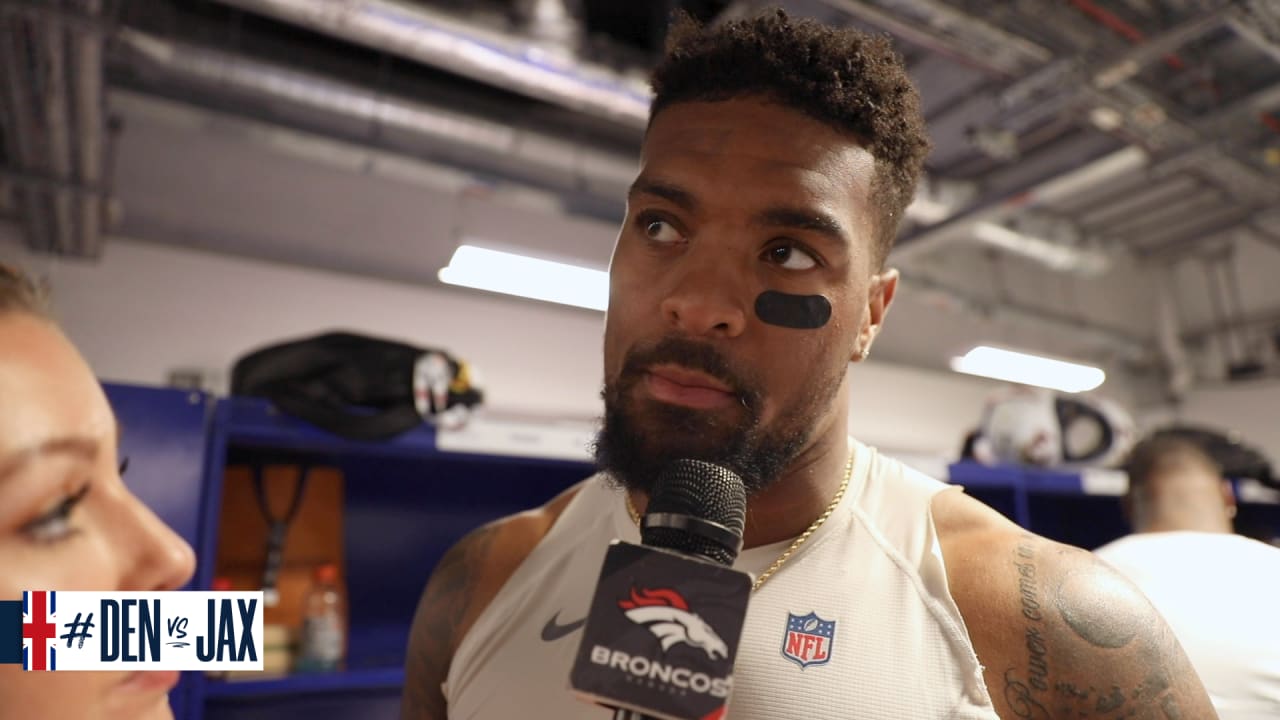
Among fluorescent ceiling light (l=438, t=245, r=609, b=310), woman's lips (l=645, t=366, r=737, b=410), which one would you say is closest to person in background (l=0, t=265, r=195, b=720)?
woman's lips (l=645, t=366, r=737, b=410)

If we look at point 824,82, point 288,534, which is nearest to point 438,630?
point 824,82

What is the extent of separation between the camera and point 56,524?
2.44 ft

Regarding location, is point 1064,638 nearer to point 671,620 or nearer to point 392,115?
point 671,620

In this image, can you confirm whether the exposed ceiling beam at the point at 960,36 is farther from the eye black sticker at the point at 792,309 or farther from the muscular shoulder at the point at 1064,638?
the muscular shoulder at the point at 1064,638

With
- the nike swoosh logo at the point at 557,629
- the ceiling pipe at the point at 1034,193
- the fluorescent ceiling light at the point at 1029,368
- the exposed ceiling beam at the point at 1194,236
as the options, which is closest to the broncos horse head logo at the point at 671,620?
the nike swoosh logo at the point at 557,629

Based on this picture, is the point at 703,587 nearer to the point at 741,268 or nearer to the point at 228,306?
the point at 741,268

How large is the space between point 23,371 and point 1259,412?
11.7 metres

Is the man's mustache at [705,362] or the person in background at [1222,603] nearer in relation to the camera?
the man's mustache at [705,362]

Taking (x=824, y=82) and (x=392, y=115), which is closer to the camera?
(x=824, y=82)

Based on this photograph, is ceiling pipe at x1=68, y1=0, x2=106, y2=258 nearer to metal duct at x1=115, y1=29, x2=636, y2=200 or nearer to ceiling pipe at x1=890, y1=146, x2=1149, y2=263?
metal duct at x1=115, y1=29, x2=636, y2=200

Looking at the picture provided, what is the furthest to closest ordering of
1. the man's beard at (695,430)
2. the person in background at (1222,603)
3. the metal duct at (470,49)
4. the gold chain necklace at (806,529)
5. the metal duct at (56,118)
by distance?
1. the metal duct at (470,49)
2. the metal duct at (56,118)
3. the person in background at (1222,603)
4. the gold chain necklace at (806,529)
5. the man's beard at (695,430)

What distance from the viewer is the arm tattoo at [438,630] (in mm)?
1332

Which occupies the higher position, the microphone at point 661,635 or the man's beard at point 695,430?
the man's beard at point 695,430

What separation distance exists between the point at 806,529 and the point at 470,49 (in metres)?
3.21
